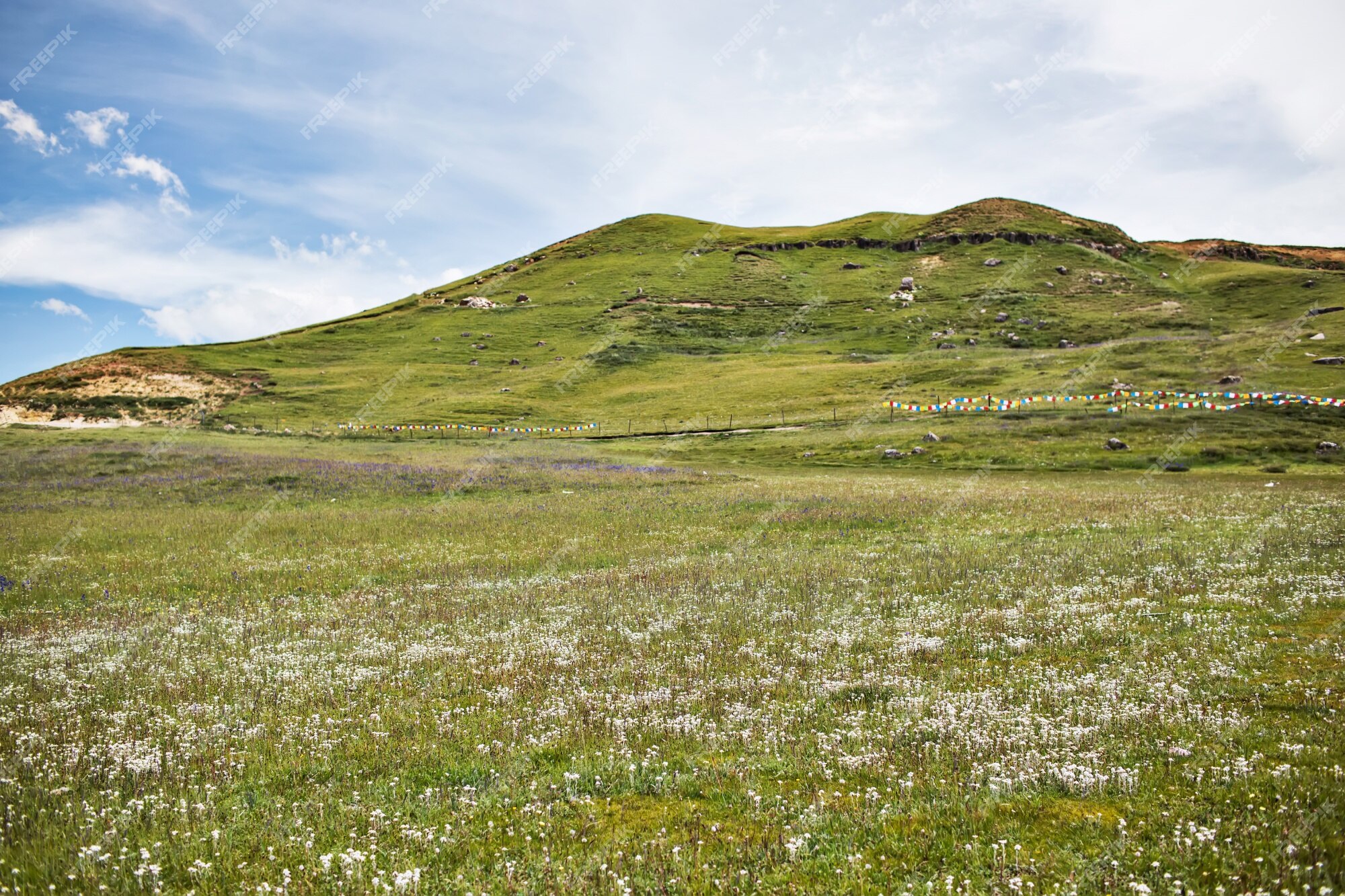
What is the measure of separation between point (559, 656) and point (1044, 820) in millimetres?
8269

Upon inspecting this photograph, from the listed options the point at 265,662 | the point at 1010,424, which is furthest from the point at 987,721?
the point at 1010,424

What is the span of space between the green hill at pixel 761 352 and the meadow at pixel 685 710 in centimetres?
7087

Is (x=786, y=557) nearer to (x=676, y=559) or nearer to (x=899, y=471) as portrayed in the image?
(x=676, y=559)

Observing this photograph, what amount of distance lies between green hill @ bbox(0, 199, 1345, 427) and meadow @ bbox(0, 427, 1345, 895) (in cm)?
7087

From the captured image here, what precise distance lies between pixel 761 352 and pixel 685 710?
5674 inches

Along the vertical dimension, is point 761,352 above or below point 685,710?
above

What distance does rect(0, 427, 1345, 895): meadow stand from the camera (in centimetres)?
637

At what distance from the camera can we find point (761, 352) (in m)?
151

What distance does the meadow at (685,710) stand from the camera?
20.9ft

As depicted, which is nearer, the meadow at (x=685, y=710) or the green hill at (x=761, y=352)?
the meadow at (x=685, y=710)

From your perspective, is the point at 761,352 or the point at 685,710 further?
the point at 761,352

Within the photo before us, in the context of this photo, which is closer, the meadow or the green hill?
the meadow

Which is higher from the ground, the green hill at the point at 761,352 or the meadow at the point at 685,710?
the green hill at the point at 761,352

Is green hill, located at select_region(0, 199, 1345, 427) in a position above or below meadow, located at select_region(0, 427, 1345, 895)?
above
